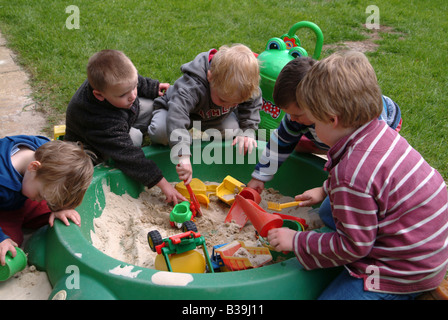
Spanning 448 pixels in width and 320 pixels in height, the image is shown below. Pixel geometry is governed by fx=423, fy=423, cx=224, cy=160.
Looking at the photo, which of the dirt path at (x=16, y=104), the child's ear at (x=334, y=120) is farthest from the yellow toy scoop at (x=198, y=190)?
the dirt path at (x=16, y=104)

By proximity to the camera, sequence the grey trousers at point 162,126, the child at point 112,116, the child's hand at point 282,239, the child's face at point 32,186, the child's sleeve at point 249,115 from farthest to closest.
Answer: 1. the child's sleeve at point 249,115
2. the grey trousers at point 162,126
3. the child at point 112,116
4. the child's face at point 32,186
5. the child's hand at point 282,239

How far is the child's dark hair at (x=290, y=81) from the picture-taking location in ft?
4.12

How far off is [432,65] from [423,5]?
1787mm

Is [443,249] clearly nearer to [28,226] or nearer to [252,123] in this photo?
[252,123]

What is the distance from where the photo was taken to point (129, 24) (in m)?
3.29

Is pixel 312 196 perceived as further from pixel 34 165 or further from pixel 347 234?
pixel 34 165

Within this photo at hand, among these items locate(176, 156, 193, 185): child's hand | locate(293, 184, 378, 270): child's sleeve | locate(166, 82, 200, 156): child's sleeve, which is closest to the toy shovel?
locate(176, 156, 193, 185): child's hand

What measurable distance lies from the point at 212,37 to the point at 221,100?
171 cm

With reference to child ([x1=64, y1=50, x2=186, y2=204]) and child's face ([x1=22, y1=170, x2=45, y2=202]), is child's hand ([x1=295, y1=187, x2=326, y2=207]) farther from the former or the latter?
child's face ([x1=22, y1=170, x2=45, y2=202])

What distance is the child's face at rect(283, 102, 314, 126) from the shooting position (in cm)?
129

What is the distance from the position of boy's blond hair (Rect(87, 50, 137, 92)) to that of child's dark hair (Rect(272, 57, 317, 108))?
51 cm

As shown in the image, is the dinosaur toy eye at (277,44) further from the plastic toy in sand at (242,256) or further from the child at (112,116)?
the plastic toy in sand at (242,256)

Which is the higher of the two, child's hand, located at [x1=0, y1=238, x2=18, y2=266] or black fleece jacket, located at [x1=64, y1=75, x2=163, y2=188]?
black fleece jacket, located at [x1=64, y1=75, x2=163, y2=188]

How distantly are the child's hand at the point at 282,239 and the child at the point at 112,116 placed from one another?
0.51 meters
